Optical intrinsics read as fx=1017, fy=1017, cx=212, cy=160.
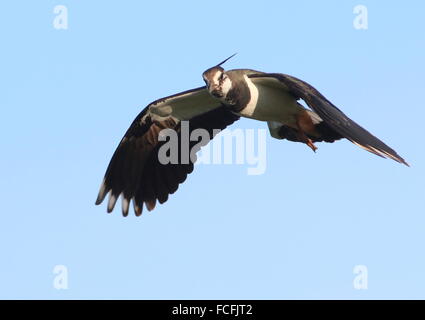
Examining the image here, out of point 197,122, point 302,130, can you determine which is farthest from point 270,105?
point 197,122

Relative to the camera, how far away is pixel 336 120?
10.8 metres

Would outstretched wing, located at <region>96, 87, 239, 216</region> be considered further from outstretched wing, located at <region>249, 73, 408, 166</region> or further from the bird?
outstretched wing, located at <region>249, 73, 408, 166</region>

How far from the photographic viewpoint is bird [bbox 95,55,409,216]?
477 inches

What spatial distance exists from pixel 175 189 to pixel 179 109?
3.52ft

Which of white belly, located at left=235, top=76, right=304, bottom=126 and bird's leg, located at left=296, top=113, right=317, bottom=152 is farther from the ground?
white belly, located at left=235, top=76, right=304, bottom=126

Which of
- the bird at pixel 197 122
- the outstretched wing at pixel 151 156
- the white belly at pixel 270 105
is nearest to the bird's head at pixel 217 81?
the bird at pixel 197 122

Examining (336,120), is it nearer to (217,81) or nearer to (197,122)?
(217,81)

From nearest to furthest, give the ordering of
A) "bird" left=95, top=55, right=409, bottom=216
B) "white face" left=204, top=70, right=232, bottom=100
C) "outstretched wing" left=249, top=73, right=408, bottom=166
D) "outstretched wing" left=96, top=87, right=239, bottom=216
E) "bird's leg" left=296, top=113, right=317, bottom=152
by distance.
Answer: "outstretched wing" left=249, top=73, right=408, bottom=166
"white face" left=204, top=70, right=232, bottom=100
"bird" left=95, top=55, right=409, bottom=216
"bird's leg" left=296, top=113, right=317, bottom=152
"outstretched wing" left=96, top=87, right=239, bottom=216

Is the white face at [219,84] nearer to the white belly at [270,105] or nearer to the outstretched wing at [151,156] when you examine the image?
the white belly at [270,105]

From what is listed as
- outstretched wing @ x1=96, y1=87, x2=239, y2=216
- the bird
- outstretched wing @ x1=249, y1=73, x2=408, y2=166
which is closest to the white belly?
the bird

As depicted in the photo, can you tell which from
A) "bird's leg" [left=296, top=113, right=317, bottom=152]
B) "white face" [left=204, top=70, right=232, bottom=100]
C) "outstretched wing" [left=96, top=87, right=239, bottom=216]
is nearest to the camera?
"white face" [left=204, top=70, right=232, bottom=100]

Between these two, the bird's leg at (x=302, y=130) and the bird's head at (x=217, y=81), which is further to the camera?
the bird's leg at (x=302, y=130)

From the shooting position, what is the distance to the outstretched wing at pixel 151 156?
13.6 metres
